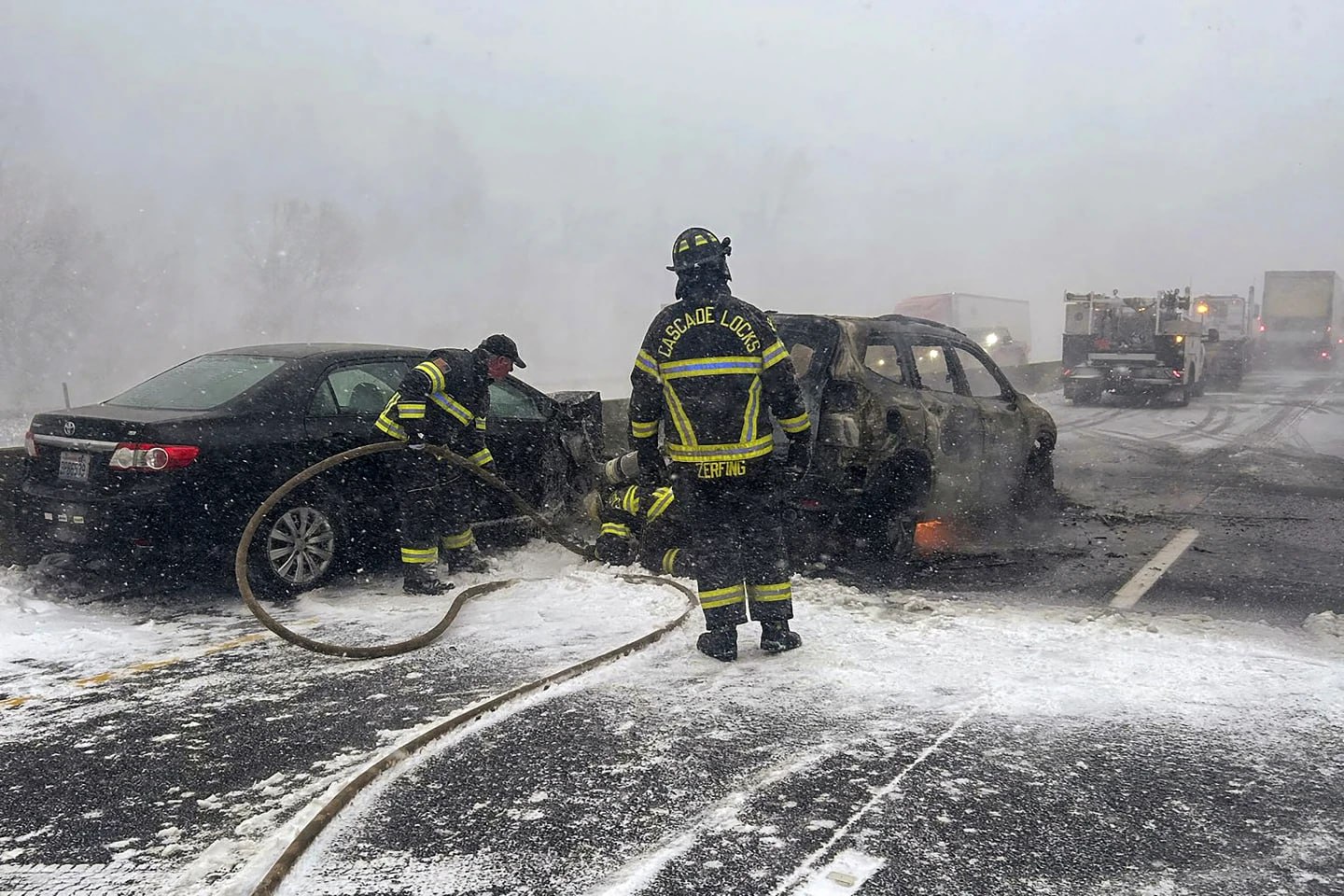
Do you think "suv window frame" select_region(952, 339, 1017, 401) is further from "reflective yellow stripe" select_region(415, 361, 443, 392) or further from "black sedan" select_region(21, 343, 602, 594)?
"reflective yellow stripe" select_region(415, 361, 443, 392)

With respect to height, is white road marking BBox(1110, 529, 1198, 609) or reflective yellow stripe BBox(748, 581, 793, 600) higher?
reflective yellow stripe BBox(748, 581, 793, 600)

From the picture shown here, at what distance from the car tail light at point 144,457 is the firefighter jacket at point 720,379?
2.57 m

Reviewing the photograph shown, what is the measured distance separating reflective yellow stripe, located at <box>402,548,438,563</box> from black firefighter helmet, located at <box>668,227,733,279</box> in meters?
2.46

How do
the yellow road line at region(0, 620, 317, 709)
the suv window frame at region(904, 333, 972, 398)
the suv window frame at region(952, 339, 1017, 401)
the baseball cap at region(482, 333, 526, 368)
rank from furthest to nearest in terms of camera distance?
1. the suv window frame at region(952, 339, 1017, 401)
2. the suv window frame at region(904, 333, 972, 398)
3. the baseball cap at region(482, 333, 526, 368)
4. the yellow road line at region(0, 620, 317, 709)

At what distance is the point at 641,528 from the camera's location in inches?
228

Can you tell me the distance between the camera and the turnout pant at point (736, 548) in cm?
435

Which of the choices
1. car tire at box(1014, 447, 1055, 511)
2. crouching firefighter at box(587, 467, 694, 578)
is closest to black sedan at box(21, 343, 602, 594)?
crouching firefighter at box(587, 467, 694, 578)

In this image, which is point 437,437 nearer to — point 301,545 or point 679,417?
point 301,545

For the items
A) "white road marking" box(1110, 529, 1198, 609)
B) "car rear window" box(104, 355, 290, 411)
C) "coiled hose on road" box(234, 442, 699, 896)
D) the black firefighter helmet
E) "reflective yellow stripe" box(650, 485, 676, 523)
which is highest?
the black firefighter helmet

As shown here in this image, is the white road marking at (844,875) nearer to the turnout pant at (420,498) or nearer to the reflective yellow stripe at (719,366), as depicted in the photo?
the reflective yellow stripe at (719,366)

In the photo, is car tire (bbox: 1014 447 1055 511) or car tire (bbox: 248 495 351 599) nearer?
car tire (bbox: 248 495 351 599)

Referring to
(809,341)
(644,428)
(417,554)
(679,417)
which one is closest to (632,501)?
(644,428)

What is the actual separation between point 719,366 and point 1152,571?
3846mm

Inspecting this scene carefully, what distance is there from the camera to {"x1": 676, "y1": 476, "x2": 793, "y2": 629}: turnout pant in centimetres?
435
